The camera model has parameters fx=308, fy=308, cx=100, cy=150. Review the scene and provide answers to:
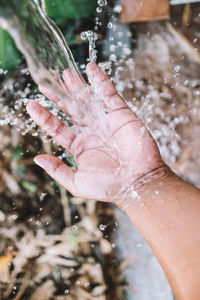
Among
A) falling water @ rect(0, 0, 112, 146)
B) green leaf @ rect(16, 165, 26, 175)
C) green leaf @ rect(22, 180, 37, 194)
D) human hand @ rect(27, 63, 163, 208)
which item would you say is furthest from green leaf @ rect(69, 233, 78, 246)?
falling water @ rect(0, 0, 112, 146)

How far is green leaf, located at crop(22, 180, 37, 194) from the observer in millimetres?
1819

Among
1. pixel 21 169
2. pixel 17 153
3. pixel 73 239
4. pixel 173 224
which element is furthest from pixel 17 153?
pixel 173 224

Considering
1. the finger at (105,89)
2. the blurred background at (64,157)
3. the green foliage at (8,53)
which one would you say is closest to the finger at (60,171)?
the finger at (105,89)

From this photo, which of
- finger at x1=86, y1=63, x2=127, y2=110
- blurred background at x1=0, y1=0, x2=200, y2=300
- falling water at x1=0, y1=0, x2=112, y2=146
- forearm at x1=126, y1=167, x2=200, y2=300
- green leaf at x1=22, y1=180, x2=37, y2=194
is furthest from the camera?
green leaf at x1=22, y1=180, x2=37, y2=194

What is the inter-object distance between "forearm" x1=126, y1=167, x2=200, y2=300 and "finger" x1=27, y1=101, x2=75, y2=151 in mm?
342

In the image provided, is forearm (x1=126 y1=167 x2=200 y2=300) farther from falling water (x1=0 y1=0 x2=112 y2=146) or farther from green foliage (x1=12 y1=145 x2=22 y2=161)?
green foliage (x1=12 y1=145 x2=22 y2=161)

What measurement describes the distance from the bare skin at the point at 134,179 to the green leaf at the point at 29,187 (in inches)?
26.5

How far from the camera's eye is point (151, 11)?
193 cm

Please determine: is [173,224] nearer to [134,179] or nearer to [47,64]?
[134,179]

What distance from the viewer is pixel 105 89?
4.00 ft

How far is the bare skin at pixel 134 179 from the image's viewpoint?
1016 mm

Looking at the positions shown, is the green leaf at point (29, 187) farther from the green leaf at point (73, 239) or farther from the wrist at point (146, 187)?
the wrist at point (146, 187)

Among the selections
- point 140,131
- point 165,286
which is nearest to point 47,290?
point 165,286

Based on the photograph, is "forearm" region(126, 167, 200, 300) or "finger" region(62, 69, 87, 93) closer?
"forearm" region(126, 167, 200, 300)
